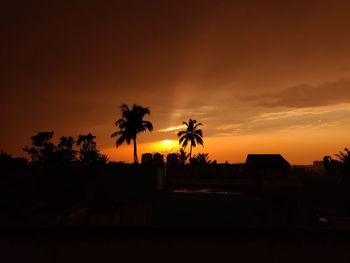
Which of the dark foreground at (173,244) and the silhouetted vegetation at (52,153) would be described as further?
the silhouetted vegetation at (52,153)

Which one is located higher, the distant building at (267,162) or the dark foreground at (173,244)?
the distant building at (267,162)

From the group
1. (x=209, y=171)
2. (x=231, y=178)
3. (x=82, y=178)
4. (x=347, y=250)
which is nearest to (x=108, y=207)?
(x=82, y=178)

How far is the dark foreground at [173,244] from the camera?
3.55 metres

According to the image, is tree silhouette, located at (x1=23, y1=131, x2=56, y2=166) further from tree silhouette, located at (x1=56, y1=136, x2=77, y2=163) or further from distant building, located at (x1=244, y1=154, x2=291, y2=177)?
distant building, located at (x1=244, y1=154, x2=291, y2=177)

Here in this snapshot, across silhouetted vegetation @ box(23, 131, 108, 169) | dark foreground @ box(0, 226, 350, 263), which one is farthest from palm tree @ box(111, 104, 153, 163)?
dark foreground @ box(0, 226, 350, 263)

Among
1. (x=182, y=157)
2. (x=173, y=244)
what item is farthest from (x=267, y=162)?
(x=173, y=244)

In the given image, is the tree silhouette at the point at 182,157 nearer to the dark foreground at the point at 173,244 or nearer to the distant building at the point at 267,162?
the distant building at the point at 267,162

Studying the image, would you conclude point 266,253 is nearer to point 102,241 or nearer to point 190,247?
point 190,247

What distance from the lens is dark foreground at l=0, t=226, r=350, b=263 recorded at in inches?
140

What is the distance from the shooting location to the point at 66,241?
3752mm

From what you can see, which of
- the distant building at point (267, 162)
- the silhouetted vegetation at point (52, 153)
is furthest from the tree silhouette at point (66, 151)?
the distant building at point (267, 162)

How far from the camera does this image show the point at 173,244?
3668mm

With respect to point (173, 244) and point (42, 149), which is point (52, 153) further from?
point (173, 244)

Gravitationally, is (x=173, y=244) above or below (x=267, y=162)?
below
